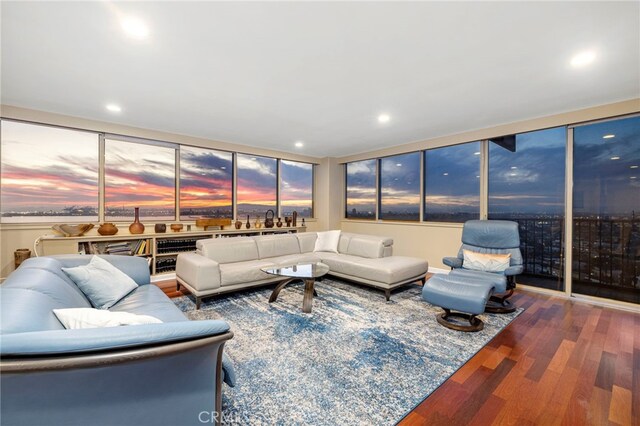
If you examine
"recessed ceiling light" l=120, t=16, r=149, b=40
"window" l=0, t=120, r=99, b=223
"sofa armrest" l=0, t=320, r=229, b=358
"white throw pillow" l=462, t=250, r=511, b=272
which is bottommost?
"white throw pillow" l=462, t=250, r=511, b=272

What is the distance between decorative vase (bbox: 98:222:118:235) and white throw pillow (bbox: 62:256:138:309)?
6.25ft

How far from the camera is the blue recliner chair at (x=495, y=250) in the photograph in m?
3.21

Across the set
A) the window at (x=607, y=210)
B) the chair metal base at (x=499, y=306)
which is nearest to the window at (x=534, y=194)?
the window at (x=607, y=210)

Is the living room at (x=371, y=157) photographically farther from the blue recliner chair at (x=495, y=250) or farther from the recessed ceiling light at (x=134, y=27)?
the blue recliner chair at (x=495, y=250)

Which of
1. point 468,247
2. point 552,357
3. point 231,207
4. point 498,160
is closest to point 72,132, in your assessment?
point 231,207

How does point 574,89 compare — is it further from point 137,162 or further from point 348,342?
point 137,162

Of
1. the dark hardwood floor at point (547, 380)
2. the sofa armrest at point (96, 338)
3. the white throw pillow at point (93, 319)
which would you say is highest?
the sofa armrest at point (96, 338)

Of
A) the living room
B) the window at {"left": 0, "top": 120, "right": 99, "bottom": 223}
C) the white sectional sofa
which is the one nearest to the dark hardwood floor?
the living room

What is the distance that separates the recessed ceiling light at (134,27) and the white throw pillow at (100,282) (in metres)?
1.92

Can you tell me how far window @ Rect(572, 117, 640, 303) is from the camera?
3.41 m

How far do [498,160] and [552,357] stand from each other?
322 centimetres

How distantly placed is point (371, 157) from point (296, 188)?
201 cm

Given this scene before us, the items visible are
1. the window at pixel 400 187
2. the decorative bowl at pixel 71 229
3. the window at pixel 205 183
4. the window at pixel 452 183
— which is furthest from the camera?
the window at pixel 400 187

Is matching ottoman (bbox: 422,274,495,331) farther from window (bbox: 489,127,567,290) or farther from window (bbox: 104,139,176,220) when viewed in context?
window (bbox: 104,139,176,220)
